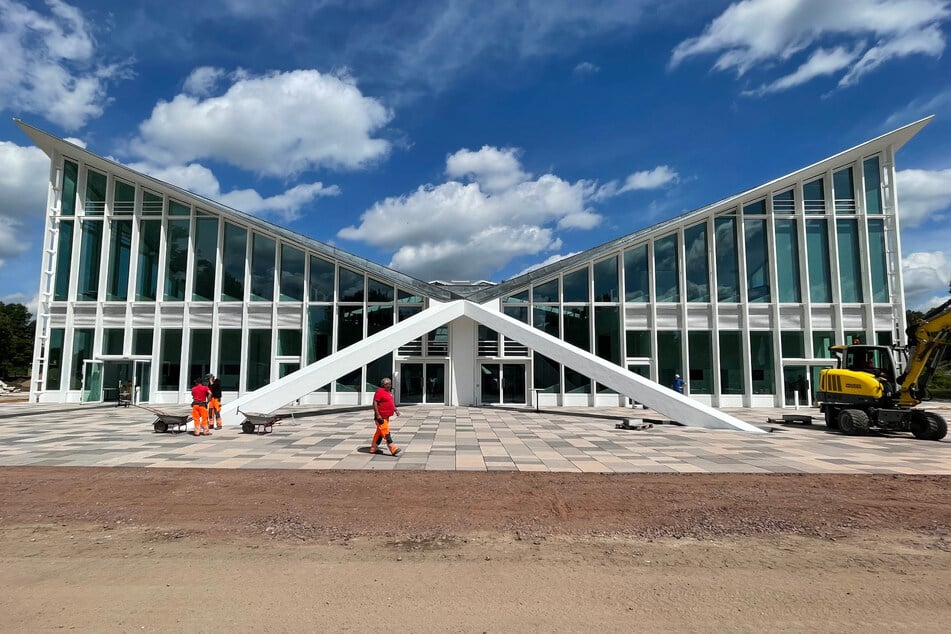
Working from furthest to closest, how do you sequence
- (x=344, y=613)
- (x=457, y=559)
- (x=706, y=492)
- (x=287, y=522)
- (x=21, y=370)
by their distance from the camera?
(x=21, y=370) < (x=706, y=492) < (x=287, y=522) < (x=457, y=559) < (x=344, y=613)

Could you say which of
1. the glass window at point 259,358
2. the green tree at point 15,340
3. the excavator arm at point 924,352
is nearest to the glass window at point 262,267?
the glass window at point 259,358

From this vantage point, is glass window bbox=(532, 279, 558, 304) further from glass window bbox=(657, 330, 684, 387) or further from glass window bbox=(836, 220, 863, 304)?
glass window bbox=(836, 220, 863, 304)

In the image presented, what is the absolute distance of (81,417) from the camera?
1858 cm

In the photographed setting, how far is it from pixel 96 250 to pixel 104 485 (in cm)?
2150

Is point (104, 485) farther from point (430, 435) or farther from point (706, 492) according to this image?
point (706, 492)

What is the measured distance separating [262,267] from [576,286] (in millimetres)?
14706

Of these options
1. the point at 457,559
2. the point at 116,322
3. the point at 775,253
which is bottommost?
the point at 457,559

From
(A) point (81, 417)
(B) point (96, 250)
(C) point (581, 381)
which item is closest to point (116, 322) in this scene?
(B) point (96, 250)

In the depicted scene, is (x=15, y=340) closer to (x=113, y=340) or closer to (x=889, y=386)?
(x=113, y=340)

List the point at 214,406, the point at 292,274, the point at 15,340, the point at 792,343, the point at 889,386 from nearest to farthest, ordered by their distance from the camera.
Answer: the point at 214,406, the point at 889,386, the point at 792,343, the point at 292,274, the point at 15,340

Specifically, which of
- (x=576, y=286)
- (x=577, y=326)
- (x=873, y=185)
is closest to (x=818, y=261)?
(x=873, y=185)

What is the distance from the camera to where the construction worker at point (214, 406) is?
15133mm

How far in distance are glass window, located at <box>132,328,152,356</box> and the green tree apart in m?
34.2

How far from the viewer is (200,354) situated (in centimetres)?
2483
